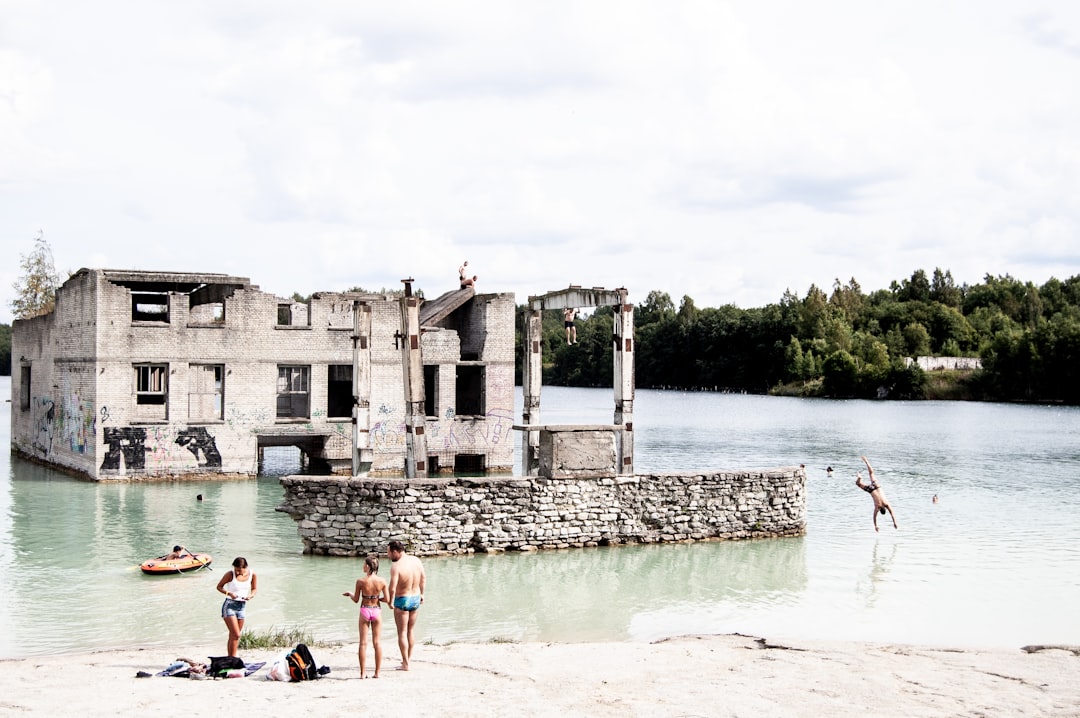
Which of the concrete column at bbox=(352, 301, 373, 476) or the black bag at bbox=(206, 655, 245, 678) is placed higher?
the concrete column at bbox=(352, 301, 373, 476)

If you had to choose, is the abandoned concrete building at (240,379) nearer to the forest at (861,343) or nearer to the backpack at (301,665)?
the backpack at (301,665)

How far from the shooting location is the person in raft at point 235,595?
13.8 m

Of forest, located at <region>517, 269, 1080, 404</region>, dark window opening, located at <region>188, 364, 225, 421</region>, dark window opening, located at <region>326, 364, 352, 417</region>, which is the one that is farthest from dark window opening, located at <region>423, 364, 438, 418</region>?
forest, located at <region>517, 269, 1080, 404</region>

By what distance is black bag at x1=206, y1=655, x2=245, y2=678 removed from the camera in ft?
43.2

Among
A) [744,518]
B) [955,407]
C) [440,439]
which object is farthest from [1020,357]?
[744,518]

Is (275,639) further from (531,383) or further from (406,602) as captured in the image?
(531,383)

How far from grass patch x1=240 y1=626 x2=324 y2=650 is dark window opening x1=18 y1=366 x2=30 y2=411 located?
32.1 m

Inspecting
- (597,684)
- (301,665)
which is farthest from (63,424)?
(597,684)

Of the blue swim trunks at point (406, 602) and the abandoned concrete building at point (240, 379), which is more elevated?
the abandoned concrete building at point (240, 379)

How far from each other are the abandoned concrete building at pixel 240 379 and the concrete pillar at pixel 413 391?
350 inches

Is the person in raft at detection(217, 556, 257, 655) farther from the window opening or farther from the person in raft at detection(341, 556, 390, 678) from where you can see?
the window opening

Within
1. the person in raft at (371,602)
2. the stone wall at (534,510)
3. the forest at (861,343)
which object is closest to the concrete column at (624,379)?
the stone wall at (534,510)

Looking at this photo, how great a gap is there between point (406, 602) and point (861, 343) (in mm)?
128380

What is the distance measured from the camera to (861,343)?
443 ft
